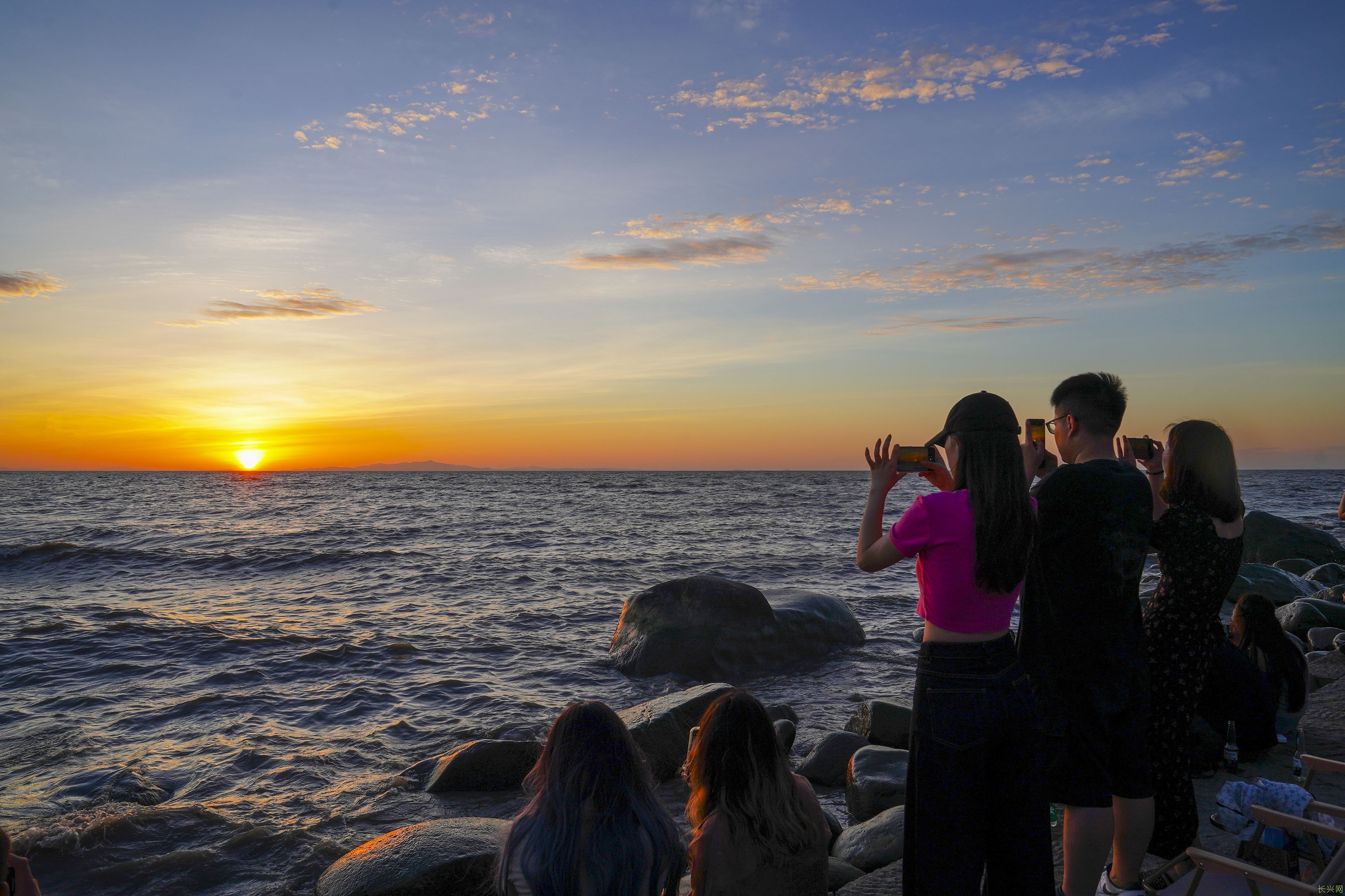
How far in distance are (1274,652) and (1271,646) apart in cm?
6

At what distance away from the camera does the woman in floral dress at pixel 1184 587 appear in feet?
11.3

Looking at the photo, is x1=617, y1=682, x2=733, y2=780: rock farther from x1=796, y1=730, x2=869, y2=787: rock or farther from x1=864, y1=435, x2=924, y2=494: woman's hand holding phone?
x1=864, y1=435, x2=924, y2=494: woman's hand holding phone

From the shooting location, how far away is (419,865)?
4691 mm

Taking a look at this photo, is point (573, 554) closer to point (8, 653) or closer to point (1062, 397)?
point (8, 653)

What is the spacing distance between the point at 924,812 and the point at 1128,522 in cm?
143

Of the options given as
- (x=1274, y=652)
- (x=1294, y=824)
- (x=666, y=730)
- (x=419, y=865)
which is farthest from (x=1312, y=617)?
(x=419, y=865)

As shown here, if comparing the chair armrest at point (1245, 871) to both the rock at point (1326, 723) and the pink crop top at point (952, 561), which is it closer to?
the pink crop top at point (952, 561)

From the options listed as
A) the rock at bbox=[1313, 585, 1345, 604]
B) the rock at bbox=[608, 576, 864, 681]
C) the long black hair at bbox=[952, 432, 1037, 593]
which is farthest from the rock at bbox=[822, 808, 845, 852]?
the rock at bbox=[1313, 585, 1345, 604]

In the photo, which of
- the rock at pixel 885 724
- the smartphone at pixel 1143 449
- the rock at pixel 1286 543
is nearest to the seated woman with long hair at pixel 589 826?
the smartphone at pixel 1143 449

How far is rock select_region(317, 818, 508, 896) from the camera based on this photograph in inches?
182

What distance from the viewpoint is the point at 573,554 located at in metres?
24.7

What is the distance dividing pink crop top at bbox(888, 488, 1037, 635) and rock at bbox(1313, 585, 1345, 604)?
12.9 m

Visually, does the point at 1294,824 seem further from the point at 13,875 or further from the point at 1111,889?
the point at 13,875

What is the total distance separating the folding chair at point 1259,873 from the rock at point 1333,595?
11013mm
